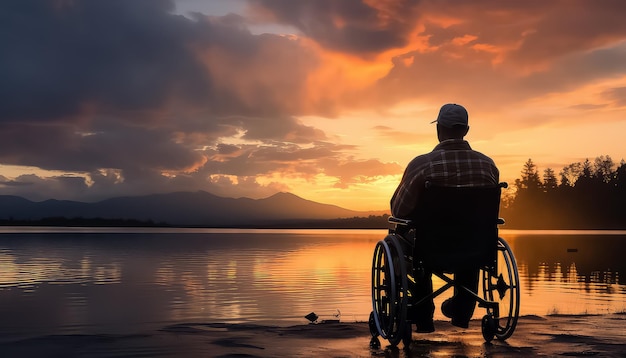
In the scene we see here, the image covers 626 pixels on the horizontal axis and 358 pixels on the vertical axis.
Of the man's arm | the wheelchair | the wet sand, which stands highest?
the man's arm

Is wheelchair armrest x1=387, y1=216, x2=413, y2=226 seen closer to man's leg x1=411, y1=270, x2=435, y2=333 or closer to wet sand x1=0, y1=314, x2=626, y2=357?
man's leg x1=411, y1=270, x2=435, y2=333

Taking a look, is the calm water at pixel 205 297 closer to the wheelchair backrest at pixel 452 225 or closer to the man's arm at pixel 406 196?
the man's arm at pixel 406 196

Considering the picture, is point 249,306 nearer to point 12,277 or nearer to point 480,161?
point 480,161

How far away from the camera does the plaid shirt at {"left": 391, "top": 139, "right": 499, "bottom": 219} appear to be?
5820 millimetres

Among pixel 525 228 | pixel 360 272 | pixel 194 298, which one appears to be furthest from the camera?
pixel 525 228

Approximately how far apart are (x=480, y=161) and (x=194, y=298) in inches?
346

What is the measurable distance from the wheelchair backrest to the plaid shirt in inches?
3.2

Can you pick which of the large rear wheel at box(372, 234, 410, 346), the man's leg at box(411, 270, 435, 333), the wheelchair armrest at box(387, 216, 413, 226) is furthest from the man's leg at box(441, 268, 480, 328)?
the wheelchair armrest at box(387, 216, 413, 226)

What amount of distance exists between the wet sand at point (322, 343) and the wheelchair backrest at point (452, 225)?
Answer: 2.45 feet

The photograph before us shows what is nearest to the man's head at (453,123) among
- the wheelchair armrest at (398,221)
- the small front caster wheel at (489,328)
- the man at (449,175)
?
the man at (449,175)

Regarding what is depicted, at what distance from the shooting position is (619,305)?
488 inches

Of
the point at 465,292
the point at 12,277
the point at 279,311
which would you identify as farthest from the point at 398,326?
the point at 12,277

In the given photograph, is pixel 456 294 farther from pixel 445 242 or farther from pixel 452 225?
pixel 452 225

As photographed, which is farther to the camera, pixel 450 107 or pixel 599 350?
pixel 450 107
